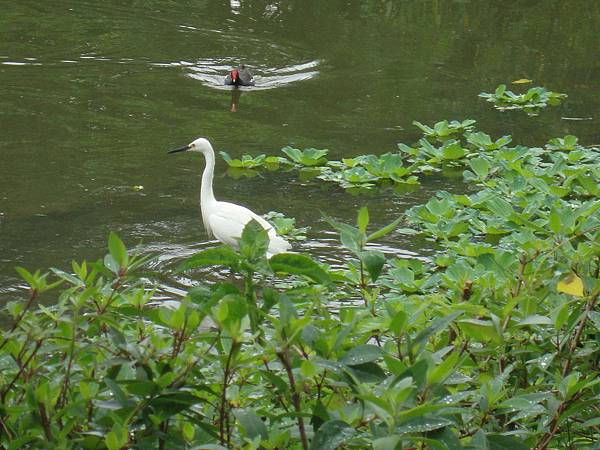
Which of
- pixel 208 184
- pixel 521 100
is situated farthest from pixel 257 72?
pixel 208 184

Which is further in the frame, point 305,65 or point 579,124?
point 305,65

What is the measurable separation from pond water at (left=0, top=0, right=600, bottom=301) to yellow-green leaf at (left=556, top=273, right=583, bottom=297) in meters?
Result: 3.66

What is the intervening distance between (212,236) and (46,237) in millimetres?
1000

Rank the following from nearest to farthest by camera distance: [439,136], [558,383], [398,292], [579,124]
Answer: [558,383] → [398,292] → [439,136] → [579,124]

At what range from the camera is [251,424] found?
179 cm

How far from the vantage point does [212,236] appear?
672 centimetres

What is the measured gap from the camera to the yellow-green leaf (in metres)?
2.38

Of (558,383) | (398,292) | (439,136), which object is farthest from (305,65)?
(558,383)

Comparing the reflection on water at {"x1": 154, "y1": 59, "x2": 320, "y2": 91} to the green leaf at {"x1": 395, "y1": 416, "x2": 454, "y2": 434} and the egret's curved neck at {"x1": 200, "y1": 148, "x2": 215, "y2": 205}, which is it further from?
the green leaf at {"x1": 395, "y1": 416, "x2": 454, "y2": 434}

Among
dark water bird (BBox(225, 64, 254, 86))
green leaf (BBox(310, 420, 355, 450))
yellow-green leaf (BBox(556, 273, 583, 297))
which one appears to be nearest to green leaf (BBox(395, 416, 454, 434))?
green leaf (BBox(310, 420, 355, 450))

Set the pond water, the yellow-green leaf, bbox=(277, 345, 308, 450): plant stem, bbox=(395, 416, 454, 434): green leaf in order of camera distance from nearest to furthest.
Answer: bbox=(395, 416, 454, 434): green leaf
bbox=(277, 345, 308, 450): plant stem
the yellow-green leaf
the pond water

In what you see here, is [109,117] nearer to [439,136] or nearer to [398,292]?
[439,136]

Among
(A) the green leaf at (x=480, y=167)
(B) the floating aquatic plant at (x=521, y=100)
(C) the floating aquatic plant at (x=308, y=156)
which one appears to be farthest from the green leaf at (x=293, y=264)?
(B) the floating aquatic plant at (x=521, y=100)

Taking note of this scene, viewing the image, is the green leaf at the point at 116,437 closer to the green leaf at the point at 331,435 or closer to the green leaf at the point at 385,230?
the green leaf at the point at 331,435
